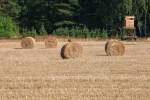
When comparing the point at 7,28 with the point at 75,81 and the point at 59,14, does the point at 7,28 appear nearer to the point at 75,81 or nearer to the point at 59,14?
the point at 59,14

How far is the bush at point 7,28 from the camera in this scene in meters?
70.8

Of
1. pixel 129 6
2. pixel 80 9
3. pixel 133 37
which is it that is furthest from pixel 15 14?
pixel 133 37

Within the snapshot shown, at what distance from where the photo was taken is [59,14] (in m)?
83.1

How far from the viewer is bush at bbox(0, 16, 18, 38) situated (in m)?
70.8

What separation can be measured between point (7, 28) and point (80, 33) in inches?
388

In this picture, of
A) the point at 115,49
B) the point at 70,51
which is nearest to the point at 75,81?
the point at 70,51

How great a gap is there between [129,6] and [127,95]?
59292 mm

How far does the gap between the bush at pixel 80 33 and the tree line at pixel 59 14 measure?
1.57 metres

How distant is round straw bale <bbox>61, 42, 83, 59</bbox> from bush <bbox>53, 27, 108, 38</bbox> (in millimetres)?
44273

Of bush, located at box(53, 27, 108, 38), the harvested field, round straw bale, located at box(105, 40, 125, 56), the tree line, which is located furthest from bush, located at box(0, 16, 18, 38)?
the harvested field

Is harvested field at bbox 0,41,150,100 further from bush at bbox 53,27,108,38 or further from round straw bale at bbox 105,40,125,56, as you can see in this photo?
bush at bbox 53,27,108,38

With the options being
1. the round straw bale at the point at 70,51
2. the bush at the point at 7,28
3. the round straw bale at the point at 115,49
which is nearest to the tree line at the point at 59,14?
the bush at the point at 7,28

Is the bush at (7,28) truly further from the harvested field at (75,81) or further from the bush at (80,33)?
the harvested field at (75,81)

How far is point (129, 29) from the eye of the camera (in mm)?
65812
